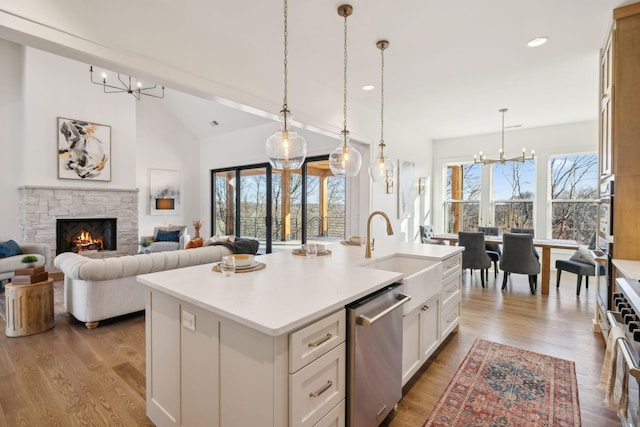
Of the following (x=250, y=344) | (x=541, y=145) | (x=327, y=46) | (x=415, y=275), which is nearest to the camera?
(x=250, y=344)

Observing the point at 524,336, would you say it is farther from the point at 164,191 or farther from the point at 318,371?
the point at 164,191

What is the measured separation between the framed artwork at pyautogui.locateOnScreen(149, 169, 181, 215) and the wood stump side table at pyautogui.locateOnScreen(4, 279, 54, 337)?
4.78 m

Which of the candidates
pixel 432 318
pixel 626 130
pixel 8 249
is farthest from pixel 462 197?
pixel 8 249

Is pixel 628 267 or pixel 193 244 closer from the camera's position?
pixel 628 267

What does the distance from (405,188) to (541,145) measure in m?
2.96

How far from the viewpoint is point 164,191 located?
26.5 ft

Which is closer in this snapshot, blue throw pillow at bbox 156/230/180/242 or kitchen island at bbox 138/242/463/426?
kitchen island at bbox 138/242/463/426

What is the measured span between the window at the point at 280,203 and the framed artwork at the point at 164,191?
0.97 m

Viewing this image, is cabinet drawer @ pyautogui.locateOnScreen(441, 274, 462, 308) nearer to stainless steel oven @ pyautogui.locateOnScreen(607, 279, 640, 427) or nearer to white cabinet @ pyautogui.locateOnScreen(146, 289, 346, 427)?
stainless steel oven @ pyautogui.locateOnScreen(607, 279, 640, 427)

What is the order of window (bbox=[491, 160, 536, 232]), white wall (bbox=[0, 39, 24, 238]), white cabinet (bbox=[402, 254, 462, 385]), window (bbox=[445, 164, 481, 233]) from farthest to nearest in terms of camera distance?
window (bbox=[445, 164, 481, 233]) → window (bbox=[491, 160, 536, 232]) → white wall (bbox=[0, 39, 24, 238]) → white cabinet (bbox=[402, 254, 462, 385])

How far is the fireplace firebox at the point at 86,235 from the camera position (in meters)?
5.99

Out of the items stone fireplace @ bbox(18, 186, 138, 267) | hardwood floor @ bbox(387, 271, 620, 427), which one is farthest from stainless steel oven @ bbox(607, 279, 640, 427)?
stone fireplace @ bbox(18, 186, 138, 267)

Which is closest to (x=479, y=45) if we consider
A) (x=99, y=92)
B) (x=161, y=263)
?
(x=161, y=263)

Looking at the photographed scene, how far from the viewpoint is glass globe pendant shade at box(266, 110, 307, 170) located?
252cm
